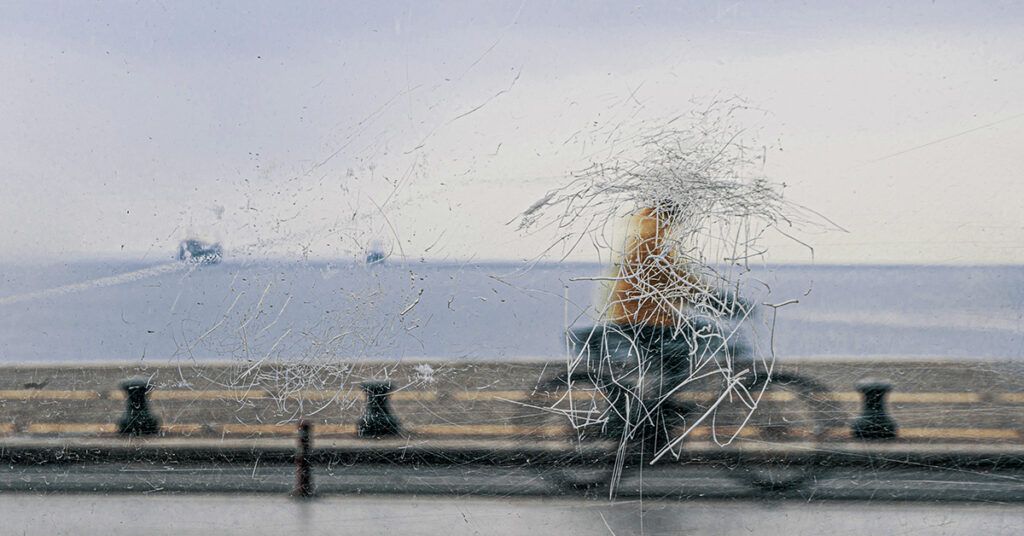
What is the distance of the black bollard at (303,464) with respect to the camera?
7.80ft

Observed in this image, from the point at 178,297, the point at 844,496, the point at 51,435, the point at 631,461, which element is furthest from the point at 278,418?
the point at 844,496

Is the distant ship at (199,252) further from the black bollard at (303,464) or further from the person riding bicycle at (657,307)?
the person riding bicycle at (657,307)

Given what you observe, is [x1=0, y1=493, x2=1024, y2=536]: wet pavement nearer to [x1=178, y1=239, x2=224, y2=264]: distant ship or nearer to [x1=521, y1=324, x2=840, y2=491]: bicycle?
[x1=521, y1=324, x2=840, y2=491]: bicycle

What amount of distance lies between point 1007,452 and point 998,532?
0.25m

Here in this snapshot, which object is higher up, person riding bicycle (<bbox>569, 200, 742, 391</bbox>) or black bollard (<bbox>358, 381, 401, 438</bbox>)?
person riding bicycle (<bbox>569, 200, 742, 391</bbox>)

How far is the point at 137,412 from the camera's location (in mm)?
2420

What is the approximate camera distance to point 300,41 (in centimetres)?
237

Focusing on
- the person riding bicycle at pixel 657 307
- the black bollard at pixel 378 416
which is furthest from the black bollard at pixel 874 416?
the black bollard at pixel 378 416

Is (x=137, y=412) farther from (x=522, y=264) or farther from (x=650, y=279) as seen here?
(x=650, y=279)

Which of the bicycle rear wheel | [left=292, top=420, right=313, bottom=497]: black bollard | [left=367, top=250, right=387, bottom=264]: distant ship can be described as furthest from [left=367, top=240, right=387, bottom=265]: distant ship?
the bicycle rear wheel

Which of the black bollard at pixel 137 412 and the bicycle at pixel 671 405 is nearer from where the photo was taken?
the bicycle at pixel 671 405

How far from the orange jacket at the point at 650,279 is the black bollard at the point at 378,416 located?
2.46ft

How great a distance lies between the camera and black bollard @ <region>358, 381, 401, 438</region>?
7.70 ft

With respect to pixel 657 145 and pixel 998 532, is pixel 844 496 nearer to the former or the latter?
pixel 998 532
